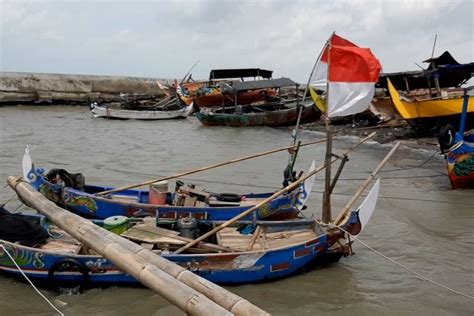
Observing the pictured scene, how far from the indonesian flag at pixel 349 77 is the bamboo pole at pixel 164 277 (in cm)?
332

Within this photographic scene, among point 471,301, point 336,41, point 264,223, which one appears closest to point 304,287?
point 264,223

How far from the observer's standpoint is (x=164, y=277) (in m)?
2.77

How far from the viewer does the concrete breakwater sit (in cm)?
3081

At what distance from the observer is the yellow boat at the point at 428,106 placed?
49.9ft

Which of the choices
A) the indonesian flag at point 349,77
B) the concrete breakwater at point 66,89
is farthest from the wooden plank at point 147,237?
the concrete breakwater at point 66,89

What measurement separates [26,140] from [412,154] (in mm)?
14879

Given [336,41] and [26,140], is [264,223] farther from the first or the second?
[26,140]

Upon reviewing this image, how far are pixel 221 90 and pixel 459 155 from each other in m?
16.3

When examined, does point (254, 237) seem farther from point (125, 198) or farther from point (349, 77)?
point (125, 198)

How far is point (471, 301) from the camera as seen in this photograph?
17.1ft

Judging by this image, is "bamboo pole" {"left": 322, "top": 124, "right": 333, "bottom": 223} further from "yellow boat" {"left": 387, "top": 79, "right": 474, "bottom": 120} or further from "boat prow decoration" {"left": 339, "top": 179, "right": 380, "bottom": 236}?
"yellow boat" {"left": 387, "top": 79, "right": 474, "bottom": 120}

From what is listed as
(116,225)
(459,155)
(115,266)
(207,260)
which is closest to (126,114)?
(459,155)

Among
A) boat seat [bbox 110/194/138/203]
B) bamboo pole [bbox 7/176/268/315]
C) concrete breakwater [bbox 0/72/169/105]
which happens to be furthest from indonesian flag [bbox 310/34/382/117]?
concrete breakwater [bbox 0/72/169/105]

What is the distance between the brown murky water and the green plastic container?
0.86m
